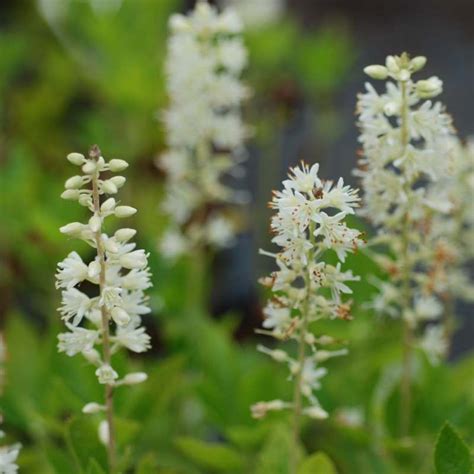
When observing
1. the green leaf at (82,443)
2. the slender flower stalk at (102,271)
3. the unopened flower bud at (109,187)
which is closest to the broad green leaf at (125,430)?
the green leaf at (82,443)

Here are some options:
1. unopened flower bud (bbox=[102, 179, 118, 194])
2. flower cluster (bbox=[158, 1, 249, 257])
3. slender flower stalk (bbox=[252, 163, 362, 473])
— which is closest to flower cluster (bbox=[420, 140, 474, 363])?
slender flower stalk (bbox=[252, 163, 362, 473])

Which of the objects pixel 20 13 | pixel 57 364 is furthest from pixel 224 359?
pixel 20 13

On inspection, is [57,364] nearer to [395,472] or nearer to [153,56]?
[395,472]

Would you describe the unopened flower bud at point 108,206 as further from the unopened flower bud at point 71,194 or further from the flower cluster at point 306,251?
the flower cluster at point 306,251

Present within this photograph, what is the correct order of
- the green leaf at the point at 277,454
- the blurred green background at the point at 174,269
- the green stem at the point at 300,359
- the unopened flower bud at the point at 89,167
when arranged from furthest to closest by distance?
the blurred green background at the point at 174,269 < the green leaf at the point at 277,454 < the green stem at the point at 300,359 < the unopened flower bud at the point at 89,167

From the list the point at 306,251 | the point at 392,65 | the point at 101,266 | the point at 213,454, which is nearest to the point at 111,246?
the point at 101,266

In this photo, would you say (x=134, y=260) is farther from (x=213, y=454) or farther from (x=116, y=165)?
(x=213, y=454)
